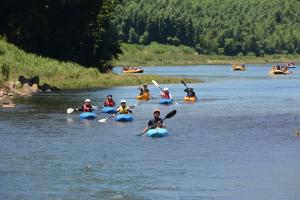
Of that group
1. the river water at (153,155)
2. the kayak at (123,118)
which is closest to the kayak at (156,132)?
the river water at (153,155)

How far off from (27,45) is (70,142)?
147ft

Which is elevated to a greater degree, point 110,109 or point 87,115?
point 110,109

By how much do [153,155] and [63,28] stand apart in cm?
5251

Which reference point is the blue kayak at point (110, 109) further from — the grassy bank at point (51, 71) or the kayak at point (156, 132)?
the grassy bank at point (51, 71)

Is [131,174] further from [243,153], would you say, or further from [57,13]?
[57,13]

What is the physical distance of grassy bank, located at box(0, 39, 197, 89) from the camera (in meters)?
71.5

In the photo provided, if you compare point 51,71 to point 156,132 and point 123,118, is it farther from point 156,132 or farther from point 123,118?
point 156,132

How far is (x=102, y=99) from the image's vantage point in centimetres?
5903

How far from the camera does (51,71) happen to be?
74.6 m

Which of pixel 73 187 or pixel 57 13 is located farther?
pixel 57 13

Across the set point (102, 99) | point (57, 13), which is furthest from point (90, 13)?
point (102, 99)

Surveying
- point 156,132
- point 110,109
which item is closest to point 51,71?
point 110,109

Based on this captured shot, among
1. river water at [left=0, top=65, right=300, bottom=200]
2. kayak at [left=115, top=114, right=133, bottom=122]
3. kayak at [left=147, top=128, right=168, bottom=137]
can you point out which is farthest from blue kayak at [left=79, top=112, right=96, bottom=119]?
kayak at [left=147, top=128, right=168, bottom=137]

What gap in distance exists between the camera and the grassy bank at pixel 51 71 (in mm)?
71481
